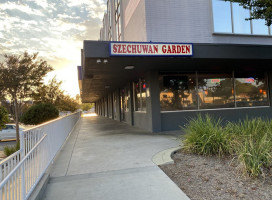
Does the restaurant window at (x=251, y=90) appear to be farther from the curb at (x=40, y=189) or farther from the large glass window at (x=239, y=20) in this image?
the curb at (x=40, y=189)

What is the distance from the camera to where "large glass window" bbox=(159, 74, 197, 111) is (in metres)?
10.6

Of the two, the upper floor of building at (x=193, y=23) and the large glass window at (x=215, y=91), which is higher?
the upper floor of building at (x=193, y=23)

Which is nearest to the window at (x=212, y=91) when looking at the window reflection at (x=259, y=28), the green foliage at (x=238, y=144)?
the window reflection at (x=259, y=28)

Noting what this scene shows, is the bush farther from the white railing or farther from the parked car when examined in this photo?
the white railing

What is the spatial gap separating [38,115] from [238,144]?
11.8 m

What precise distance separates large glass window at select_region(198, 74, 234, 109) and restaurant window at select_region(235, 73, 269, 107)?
0.50m

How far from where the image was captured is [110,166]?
4906 mm

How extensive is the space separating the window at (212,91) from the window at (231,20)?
239cm

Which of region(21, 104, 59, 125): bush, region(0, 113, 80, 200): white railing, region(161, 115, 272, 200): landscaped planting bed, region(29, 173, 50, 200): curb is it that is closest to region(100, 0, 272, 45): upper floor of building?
region(161, 115, 272, 200): landscaped planting bed

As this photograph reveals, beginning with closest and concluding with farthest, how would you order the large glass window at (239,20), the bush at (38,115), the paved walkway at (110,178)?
the paved walkway at (110,178) → the large glass window at (239,20) → the bush at (38,115)

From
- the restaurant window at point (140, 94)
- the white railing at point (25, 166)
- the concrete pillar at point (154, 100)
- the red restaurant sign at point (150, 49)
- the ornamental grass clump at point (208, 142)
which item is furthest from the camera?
the restaurant window at point (140, 94)

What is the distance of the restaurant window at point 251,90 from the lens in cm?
1158

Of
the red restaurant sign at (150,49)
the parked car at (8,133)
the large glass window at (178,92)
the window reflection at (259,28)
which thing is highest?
the window reflection at (259,28)

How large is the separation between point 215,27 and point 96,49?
6958 mm
